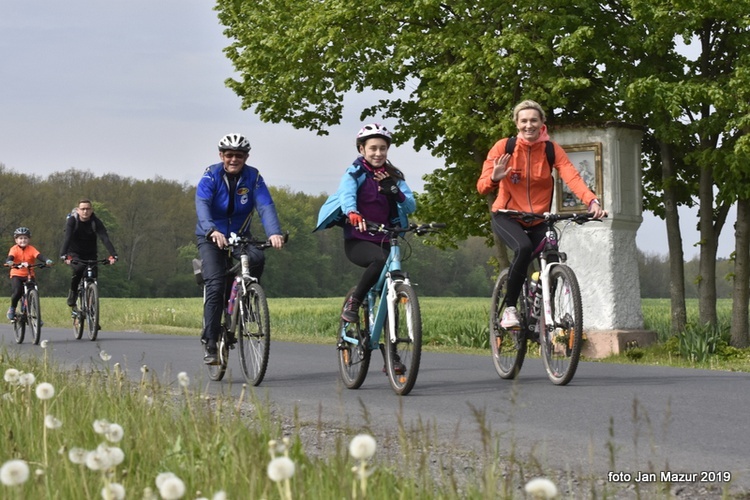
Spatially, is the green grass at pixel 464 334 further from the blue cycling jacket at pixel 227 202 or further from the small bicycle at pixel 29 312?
the blue cycling jacket at pixel 227 202

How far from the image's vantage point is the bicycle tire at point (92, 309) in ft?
52.9

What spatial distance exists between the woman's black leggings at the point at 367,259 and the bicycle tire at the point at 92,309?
8860 millimetres

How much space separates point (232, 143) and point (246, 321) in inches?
58.4

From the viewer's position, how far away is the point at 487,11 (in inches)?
916

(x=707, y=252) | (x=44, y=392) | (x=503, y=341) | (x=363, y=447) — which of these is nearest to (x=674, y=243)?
(x=707, y=252)

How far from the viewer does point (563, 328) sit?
8016mm

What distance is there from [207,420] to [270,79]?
2146 cm

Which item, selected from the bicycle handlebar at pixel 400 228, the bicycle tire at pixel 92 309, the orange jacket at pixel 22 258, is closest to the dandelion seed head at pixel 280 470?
the bicycle handlebar at pixel 400 228

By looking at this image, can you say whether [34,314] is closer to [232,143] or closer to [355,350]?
[232,143]

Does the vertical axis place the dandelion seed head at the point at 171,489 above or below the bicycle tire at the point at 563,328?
below

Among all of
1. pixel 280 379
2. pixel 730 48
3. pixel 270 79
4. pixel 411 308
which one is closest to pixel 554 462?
pixel 411 308

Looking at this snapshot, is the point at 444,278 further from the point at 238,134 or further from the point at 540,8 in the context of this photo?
the point at 238,134

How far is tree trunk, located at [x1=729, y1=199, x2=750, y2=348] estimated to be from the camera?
20.2 metres

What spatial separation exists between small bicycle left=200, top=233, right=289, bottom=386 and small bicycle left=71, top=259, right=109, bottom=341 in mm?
7470
